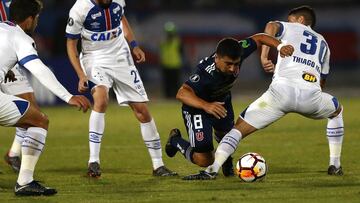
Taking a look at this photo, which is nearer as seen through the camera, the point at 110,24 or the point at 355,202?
the point at 355,202

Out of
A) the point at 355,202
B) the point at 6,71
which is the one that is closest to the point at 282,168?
the point at 355,202

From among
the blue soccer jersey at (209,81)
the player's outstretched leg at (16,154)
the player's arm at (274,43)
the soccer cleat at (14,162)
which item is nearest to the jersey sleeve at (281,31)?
the player's arm at (274,43)

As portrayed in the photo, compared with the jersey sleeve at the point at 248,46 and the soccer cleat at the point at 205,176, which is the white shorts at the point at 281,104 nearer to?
the jersey sleeve at the point at 248,46

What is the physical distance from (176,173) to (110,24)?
5.98 feet

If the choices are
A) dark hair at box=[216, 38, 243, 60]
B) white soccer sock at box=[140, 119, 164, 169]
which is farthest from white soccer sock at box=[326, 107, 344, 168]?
white soccer sock at box=[140, 119, 164, 169]

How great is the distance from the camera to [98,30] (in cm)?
1037

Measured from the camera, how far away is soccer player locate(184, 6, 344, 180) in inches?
372

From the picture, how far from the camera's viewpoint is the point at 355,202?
26.0 feet

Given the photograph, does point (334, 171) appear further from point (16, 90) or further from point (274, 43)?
point (16, 90)

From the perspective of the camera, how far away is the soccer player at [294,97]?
9.45 m

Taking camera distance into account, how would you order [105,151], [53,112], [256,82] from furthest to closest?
[256,82] < [53,112] < [105,151]

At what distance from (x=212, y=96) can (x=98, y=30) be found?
1.55 m

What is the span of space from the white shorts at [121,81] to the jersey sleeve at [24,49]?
6.50ft

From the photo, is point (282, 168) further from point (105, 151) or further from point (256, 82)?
point (256, 82)
